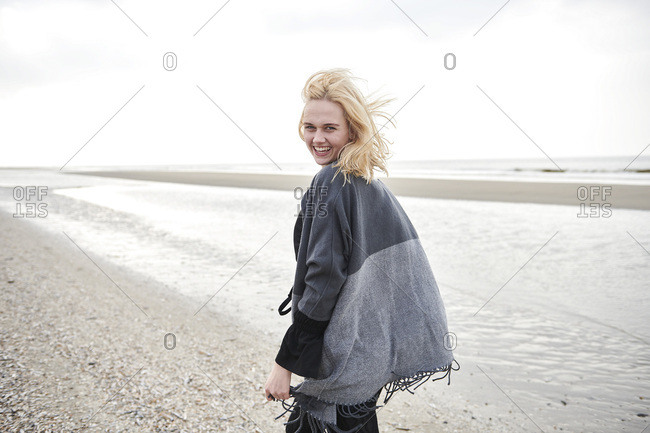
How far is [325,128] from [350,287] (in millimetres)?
533

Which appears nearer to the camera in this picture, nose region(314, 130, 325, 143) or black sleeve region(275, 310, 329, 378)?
black sleeve region(275, 310, 329, 378)

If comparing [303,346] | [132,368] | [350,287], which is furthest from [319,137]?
[132,368]

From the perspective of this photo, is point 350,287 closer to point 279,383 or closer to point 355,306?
point 355,306

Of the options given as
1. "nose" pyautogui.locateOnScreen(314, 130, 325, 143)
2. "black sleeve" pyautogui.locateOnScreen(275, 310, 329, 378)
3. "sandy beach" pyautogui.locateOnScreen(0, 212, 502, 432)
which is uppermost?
"nose" pyautogui.locateOnScreen(314, 130, 325, 143)

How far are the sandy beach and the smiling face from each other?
1998 mm

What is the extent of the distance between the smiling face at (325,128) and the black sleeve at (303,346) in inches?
21.4

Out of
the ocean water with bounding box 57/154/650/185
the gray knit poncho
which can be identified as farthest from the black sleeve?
the ocean water with bounding box 57/154/650/185

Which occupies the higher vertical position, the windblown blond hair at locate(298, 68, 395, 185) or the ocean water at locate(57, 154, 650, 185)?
the ocean water at locate(57, 154, 650, 185)

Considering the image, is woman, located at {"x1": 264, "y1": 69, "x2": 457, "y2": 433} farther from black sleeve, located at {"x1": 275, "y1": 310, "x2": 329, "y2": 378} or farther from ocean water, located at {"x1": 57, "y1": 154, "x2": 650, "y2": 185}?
ocean water, located at {"x1": 57, "y1": 154, "x2": 650, "y2": 185}

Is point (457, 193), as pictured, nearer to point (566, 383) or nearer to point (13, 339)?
point (566, 383)

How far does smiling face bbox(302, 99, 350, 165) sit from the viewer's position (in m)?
1.55

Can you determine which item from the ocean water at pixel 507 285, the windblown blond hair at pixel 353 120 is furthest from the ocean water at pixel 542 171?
the windblown blond hair at pixel 353 120

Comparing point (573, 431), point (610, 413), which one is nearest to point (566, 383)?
point (610, 413)

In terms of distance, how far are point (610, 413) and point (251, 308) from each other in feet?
10.9
